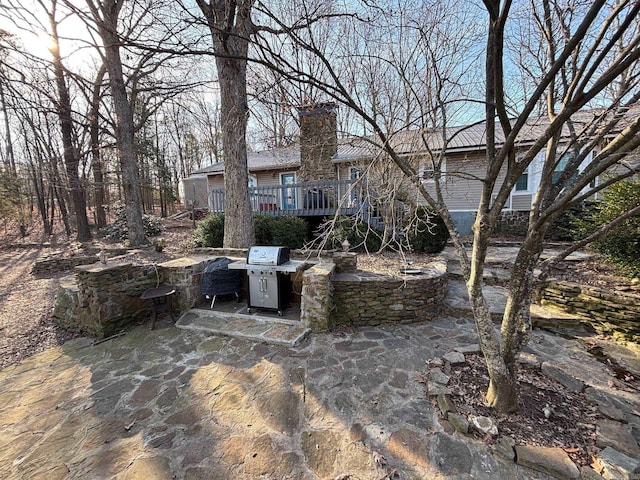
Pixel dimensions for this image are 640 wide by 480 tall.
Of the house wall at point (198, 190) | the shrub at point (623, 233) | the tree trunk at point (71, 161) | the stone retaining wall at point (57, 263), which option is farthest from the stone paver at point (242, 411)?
the house wall at point (198, 190)

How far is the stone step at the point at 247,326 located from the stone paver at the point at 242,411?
121 mm

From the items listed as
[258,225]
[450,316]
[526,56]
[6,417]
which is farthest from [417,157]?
[6,417]

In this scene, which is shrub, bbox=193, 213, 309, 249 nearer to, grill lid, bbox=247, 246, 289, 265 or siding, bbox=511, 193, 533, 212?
grill lid, bbox=247, 246, 289, 265

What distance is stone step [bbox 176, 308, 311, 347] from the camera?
380 centimetres

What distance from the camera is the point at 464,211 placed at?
1027 cm

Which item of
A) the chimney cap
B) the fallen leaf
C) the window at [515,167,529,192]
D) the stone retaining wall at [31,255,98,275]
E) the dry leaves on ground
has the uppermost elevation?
the chimney cap

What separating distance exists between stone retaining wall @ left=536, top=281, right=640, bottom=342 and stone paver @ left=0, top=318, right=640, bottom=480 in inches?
29.3

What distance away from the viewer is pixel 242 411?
2.58 m

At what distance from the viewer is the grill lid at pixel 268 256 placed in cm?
425

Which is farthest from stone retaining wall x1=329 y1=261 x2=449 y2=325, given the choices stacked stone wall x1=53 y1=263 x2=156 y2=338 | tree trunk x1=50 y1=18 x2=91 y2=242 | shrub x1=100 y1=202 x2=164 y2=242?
tree trunk x1=50 y1=18 x2=91 y2=242

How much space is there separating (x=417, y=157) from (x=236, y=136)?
156 inches

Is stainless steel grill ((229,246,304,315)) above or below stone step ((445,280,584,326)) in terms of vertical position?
above

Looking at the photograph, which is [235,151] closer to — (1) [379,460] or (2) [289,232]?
(2) [289,232]

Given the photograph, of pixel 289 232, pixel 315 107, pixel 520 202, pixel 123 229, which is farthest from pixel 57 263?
pixel 520 202
